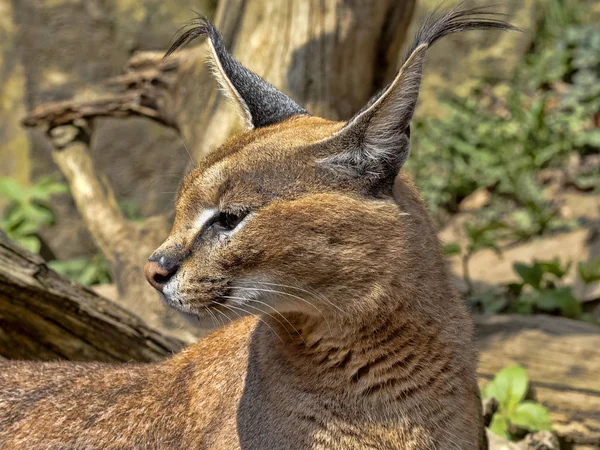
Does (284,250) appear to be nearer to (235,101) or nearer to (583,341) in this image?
(235,101)

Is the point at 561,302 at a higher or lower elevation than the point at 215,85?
lower

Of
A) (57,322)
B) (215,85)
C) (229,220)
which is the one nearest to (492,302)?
(215,85)

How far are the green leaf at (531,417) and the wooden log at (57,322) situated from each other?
208 cm

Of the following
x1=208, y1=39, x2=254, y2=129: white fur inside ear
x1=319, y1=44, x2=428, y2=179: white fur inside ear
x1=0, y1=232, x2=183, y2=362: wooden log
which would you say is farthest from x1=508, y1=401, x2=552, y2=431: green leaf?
x1=208, y1=39, x2=254, y2=129: white fur inside ear

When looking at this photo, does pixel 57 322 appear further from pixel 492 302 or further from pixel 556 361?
pixel 492 302

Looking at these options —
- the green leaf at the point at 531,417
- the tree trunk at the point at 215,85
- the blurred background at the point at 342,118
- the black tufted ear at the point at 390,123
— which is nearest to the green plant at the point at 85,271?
the blurred background at the point at 342,118

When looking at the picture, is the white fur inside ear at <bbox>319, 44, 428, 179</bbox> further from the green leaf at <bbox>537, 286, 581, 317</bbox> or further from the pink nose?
the green leaf at <bbox>537, 286, 581, 317</bbox>

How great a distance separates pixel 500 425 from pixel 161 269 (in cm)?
269

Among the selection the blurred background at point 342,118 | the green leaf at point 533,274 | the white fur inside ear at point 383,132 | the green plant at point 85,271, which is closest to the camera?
the white fur inside ear at point 383,132

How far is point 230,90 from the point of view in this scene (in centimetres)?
356

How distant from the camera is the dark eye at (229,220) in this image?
301 centimetres

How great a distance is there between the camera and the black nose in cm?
297

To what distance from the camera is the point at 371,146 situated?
3.01 meters

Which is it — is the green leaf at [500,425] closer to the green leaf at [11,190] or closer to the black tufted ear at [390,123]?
the black tufted ear at [390,123]
